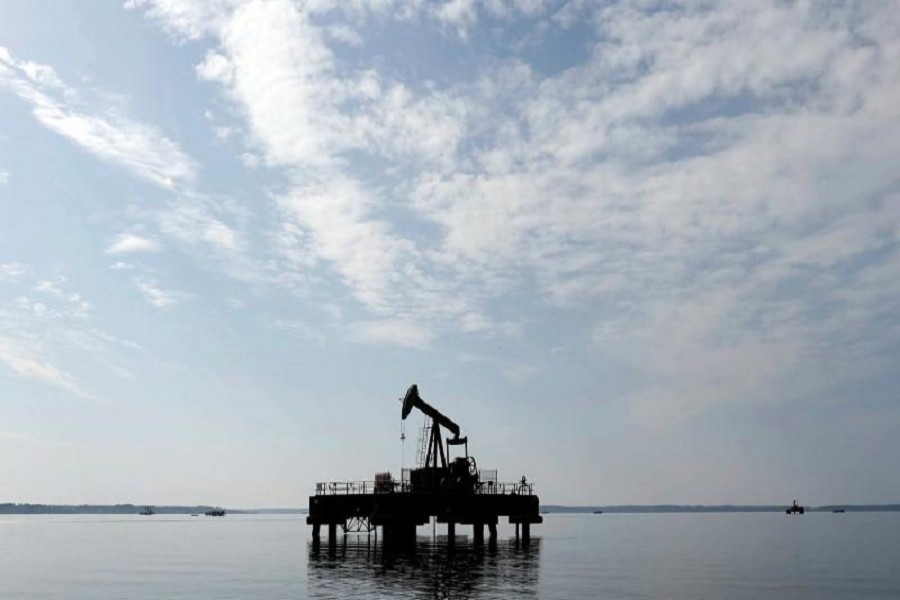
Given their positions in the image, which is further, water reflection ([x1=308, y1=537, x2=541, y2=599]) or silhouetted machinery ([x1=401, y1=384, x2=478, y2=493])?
silhouetted machinery ([x1=401, y1=384, x2=478, y2=493])

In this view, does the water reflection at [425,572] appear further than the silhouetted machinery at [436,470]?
No

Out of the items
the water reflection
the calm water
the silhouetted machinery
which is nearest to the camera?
the water reflection

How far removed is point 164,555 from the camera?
9138 cm

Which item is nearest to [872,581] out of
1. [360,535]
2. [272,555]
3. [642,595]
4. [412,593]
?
[642,595]

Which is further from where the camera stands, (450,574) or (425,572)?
(425,572)

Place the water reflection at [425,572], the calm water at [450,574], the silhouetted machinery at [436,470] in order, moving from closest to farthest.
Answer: the water reflection at [425,572] < the calm water at [450,574] < the silhouetted machinery at [436,470]

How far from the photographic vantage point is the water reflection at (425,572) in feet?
156

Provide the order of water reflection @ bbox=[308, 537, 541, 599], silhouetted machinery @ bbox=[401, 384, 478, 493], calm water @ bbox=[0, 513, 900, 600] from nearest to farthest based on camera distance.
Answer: water reflection @ bbox=[308, 537, 541, 599] → calm water @ bbox=[0, 513, 900, 600] → silhouetted machinery @ bbox=[401, 384, 478, 493]

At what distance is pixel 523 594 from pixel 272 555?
46.3 m

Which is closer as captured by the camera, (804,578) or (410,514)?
(804,578)

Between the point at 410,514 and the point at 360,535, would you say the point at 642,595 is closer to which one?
the point at 410,514

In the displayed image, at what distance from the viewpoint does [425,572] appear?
192ft

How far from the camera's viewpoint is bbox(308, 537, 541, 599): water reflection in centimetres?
4766

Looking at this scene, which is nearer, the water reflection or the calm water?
the water reflection
